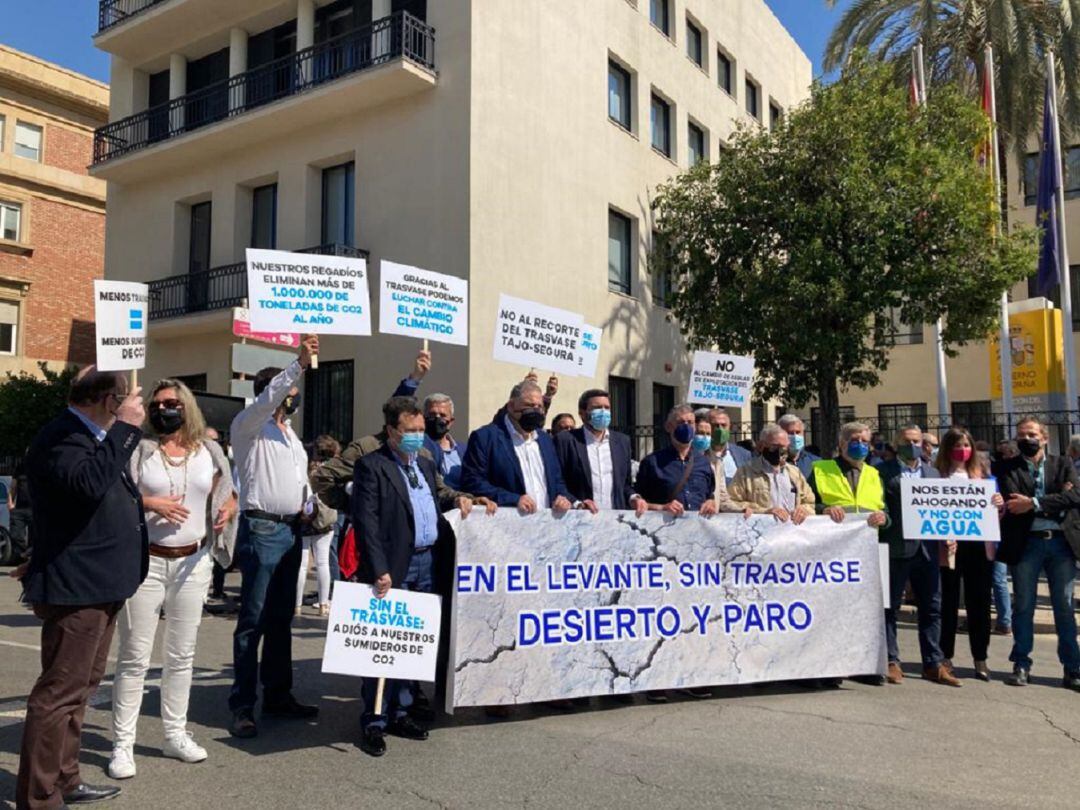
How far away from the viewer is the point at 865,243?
16.8 m

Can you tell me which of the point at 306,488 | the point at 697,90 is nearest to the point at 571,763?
the point at 306,488

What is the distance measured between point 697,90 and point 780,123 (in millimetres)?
5975

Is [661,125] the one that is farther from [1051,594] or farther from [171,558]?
[171,558]

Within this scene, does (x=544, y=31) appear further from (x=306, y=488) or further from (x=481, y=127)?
(x=306, y=488)

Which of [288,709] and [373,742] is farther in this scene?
[288,709]

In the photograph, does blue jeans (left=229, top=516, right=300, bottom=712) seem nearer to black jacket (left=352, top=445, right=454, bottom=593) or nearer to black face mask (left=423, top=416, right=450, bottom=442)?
black jacket (left=352, top=445, right=454, bottom=593)

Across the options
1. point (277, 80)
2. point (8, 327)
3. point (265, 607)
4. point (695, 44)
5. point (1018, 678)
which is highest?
point (695, 44)

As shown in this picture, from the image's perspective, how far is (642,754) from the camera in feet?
17.1

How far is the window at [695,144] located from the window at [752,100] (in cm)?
311

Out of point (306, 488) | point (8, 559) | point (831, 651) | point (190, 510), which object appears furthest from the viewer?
point (8, 559)

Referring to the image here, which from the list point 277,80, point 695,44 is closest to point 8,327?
point 277,80

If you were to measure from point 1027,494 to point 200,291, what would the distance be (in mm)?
17384

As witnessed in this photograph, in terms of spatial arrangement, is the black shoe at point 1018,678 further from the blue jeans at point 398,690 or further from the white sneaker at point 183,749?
the white sneaker at point 183,749

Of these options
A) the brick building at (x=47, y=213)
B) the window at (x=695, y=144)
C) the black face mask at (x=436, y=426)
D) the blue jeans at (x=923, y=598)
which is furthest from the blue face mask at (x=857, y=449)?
the brick building at (x=47, y=213)
